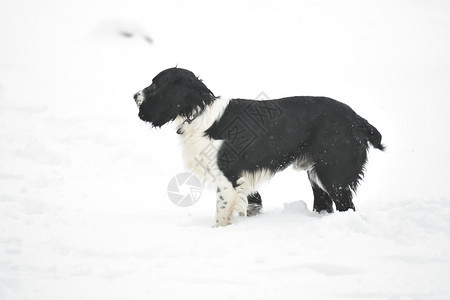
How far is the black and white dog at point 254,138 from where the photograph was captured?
16.2 ft

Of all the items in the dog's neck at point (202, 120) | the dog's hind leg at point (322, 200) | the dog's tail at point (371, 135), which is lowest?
the dog's hind leg at point (322, 200)

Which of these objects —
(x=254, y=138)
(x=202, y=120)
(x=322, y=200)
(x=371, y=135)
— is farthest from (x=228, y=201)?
(x=371, y=135)

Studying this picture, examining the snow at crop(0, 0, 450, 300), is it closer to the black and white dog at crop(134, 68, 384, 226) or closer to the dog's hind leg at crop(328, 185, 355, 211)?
the dog's hind leg at crop(328, 185, 355, 211)

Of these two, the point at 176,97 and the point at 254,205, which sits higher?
the point at 176,97

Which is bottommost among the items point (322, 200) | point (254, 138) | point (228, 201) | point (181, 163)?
point (322, 200)

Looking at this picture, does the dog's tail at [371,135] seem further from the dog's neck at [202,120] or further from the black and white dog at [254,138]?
the dog's neck at [202,120]

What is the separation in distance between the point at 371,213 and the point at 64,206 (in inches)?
128

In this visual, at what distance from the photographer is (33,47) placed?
14188 millimetres

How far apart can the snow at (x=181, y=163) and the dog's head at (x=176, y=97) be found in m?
1.08

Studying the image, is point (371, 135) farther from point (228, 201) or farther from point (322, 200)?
point (228, 201)

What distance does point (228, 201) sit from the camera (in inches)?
196

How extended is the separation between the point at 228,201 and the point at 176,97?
117cm

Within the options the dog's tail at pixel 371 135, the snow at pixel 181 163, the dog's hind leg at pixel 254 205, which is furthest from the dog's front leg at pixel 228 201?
the dog's tail at pixel 371 135

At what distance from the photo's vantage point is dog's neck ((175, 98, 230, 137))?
16.4 feet
